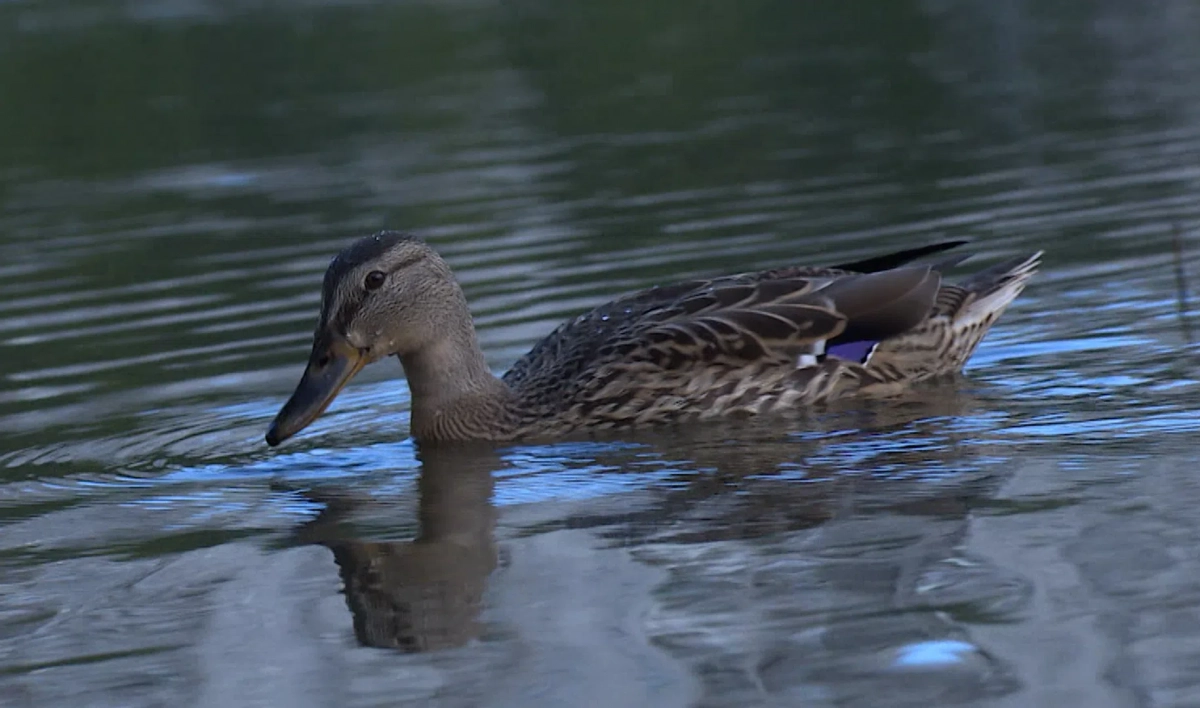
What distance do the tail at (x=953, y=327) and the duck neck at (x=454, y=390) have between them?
62.1 inches

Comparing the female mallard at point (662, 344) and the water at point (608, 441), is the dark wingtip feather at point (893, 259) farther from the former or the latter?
the water at point (608, 441)

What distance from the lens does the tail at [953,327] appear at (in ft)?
28.9

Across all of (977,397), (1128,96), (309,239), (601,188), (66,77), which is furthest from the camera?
(66,77)

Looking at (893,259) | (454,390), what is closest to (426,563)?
(454,390)

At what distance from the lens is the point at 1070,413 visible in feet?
25.3

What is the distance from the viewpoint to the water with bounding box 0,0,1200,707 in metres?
5.10

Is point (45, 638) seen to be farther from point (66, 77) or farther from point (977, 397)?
point (66, 77)

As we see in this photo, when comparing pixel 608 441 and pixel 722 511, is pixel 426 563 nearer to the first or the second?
pixel 722 511

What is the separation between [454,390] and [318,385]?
2.07 feet

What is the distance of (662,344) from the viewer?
866 centimetres

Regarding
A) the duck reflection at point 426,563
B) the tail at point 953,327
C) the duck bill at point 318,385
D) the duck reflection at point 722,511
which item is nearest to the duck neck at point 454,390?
the duck reflection at point 722,511

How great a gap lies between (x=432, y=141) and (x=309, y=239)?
4.50m

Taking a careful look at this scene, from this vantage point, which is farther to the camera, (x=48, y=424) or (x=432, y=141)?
(x=432, y=141)

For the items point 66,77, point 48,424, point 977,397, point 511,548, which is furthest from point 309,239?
point 66,77
